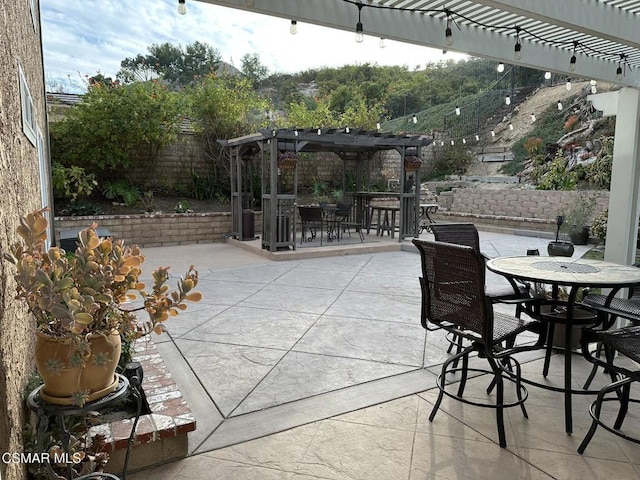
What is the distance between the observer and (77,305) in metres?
1.14

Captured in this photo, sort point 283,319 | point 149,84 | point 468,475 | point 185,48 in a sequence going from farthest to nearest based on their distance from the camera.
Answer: point 185,48, point 149,84, point 283,319, point 468,475

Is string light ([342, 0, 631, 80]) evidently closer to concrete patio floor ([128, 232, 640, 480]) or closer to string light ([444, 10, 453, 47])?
string light ([444, 10, 453, 47])

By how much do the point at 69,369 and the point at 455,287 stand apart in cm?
178

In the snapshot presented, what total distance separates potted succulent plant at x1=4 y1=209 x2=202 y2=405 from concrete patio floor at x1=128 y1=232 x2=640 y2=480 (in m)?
0.85

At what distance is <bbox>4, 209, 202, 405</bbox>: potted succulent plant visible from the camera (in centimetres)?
115

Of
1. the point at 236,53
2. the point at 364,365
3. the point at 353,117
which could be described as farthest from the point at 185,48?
the point at 364,365

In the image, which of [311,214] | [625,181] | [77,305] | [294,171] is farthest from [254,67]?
[77,305]

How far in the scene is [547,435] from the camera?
2.18 metres

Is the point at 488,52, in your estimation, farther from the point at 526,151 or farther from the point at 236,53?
the point at 236,53

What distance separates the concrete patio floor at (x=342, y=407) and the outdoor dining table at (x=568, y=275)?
0.30 metres

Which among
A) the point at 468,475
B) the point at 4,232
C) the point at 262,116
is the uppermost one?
the point at 262,116

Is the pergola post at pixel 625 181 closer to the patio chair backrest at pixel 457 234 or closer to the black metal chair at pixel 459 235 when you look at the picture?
the black metal chair at pixel 459 235

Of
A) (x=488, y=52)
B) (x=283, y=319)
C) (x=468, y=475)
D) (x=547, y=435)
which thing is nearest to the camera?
(x=468, y=475)

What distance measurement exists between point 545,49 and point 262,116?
28.7 feet
